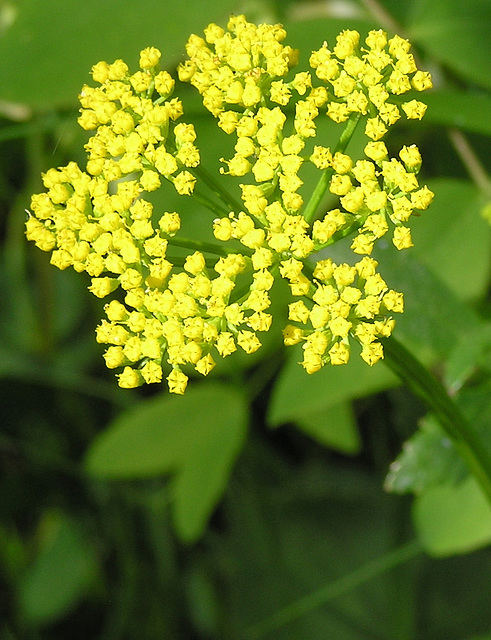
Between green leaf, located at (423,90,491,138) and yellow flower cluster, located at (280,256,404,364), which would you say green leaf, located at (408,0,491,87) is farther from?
yellow flower cluster, located at (280,256,404,364)

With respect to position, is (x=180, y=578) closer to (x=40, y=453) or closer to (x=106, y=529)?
(x=106, y=529)

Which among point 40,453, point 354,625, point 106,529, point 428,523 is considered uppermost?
point 428,523

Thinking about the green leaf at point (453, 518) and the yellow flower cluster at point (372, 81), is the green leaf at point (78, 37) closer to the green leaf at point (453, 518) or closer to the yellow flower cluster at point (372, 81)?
the yellow flower cluster at point (372, 81)

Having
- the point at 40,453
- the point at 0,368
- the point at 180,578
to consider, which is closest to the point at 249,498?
the point at 180,578

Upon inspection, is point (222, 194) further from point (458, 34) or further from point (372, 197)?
point (458, 34)

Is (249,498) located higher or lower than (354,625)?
higher

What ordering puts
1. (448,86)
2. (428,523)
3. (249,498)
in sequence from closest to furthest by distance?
(428,523) → (448,86) → (249,498)

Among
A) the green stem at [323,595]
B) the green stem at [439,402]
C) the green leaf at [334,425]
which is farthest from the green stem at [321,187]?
the green stem at [323,595]
